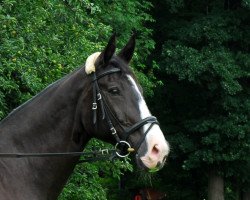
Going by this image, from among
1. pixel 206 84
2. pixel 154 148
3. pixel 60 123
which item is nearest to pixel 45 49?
pixel 60 123

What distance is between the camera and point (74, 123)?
5426 mm

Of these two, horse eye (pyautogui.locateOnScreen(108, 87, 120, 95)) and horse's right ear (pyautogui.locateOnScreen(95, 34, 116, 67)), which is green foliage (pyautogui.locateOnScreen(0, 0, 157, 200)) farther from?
horse eye (pyautogui.locateOnScreen(108, 87, 120, 95))

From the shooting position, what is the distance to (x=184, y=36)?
23469 mm

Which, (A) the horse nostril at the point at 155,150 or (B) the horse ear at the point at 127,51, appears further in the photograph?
(B) the horse ear at the point at 127,51

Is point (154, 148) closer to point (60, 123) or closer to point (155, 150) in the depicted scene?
point (155, 150)

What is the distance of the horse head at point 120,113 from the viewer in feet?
16.9

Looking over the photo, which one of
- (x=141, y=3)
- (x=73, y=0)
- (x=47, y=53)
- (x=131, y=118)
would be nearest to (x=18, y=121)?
(x=131, y=118)

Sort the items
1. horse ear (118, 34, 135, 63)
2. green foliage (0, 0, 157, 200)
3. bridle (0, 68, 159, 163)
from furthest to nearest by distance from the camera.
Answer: green foliage (0, 0, 157, 200)
horse ear (118, 34, 135, 63)
bridle (0, 68, 159, 163)

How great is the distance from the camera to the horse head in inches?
203

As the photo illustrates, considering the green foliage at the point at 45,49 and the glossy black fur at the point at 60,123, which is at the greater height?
the glossy black fur at the point at 60,123

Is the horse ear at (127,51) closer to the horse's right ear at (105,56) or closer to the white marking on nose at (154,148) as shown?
the horse's right ear at (105,56)

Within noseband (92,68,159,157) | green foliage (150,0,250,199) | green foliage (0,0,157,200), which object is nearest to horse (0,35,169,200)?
noseband (92,68,159,157)

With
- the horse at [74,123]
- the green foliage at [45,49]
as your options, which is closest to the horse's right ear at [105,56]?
the horse at [74,123]

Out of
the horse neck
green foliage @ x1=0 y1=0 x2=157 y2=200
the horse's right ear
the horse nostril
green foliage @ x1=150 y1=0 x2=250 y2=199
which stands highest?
the horse's right ear
